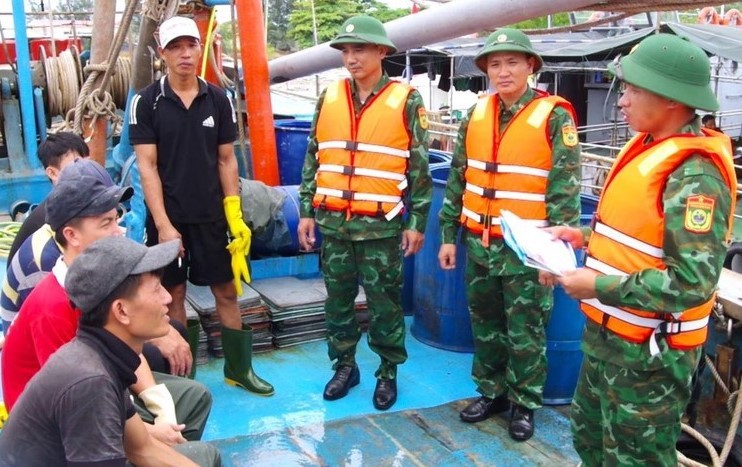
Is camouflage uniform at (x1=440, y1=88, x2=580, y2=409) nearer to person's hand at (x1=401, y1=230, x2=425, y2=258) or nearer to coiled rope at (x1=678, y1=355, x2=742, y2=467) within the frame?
person's hand at (x1=401, y1=230, x2=425, y2=258)

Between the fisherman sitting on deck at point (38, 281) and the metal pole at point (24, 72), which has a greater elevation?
the metal pole at point (24, 72)

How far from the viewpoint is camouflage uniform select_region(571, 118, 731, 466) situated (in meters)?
2.30

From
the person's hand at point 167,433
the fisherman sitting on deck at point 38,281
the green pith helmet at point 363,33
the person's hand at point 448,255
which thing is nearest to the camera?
the person's hand at point 167,433

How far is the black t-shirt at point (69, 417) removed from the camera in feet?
6.56

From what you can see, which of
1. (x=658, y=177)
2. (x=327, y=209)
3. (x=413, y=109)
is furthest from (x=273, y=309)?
(x=658, y=177)

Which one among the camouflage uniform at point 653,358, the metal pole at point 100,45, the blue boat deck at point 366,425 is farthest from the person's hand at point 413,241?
the metal pole at point 100,45

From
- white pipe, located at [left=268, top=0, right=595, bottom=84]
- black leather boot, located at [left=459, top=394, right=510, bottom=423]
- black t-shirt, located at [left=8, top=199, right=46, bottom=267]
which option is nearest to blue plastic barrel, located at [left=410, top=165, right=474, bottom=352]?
black leather boot, located at [left=459, top=394, right=510, bottom=423]

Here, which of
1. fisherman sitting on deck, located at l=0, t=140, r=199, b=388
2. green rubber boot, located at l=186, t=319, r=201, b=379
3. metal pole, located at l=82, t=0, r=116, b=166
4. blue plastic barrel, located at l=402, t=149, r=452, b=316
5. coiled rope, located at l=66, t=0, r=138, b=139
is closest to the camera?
fisherman sitting on deck, located at l=0, t=140, r=199, b=388

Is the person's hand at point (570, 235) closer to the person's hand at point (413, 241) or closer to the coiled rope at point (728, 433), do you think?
the coiled rope at point (728, 433)

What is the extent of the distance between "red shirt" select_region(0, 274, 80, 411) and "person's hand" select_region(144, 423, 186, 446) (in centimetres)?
44

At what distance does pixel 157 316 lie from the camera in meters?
2.27

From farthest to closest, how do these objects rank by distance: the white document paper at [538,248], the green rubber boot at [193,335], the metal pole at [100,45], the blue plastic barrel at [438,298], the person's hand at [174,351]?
the metal pole at [100,45], the blue plastic barrel at [438,298], the green rubber boot at [193,335], the person's hand at [174,351], the white document paper at [538,248]

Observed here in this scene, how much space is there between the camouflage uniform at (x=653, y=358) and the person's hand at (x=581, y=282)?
25 mm

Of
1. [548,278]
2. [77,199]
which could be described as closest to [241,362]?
[77,199]
